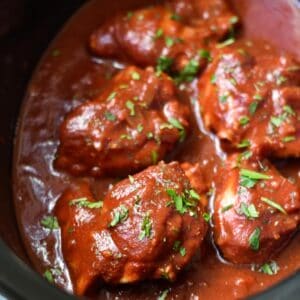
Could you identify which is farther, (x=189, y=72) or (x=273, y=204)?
(x=189, y=72)

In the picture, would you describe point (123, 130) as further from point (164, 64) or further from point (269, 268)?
point (269, 268)

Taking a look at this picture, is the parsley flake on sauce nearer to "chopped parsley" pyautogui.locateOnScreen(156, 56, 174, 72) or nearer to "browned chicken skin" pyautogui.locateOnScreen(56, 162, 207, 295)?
"browned chicken skin" pyautogui.locateOnScreen(56, 162, 207, 295)

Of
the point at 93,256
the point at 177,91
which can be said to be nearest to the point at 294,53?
the point at 177,91

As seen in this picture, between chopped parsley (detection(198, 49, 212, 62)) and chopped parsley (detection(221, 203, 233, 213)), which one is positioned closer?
chopped parsley (detection(221, 203, 233, 213))

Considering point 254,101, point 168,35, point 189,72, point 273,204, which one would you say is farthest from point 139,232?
point 168,35

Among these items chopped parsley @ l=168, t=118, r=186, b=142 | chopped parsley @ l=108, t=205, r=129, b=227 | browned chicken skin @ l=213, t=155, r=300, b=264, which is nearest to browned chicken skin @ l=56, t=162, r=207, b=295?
chopped parsley @ l=108, t=205, r=129, b=227

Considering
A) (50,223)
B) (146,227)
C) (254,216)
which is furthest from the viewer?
(50,223)

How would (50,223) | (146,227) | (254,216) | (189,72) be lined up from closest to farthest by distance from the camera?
1. (146,227)
2. (254,216)
3. (50,223)
4. (189,72)
